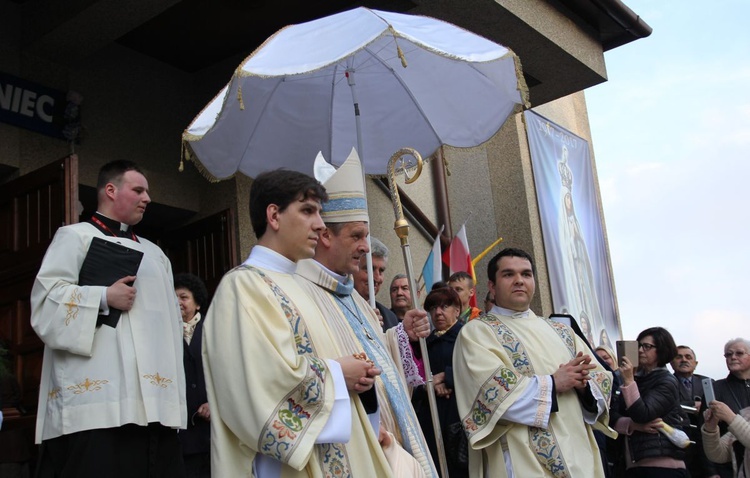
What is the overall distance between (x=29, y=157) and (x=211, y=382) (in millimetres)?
4571

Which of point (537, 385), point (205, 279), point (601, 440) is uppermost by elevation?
point (205, 279)

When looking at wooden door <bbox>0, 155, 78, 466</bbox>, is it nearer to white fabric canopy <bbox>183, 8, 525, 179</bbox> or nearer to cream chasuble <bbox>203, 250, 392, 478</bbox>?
white fabric canopy <bbox>183, 8, 525, 179</bbox>

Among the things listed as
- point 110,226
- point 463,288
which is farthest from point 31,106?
point 463,288

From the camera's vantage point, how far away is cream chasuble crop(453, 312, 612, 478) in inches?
179

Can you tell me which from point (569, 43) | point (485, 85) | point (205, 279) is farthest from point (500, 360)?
point (569, 43)

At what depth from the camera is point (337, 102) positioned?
5.87 m

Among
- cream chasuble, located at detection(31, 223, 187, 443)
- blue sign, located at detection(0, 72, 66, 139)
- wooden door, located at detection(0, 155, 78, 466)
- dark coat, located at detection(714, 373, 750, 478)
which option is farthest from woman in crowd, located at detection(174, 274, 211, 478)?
dark coat, located at detection(714, 373, 750, 478)

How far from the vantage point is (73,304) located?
385 cm

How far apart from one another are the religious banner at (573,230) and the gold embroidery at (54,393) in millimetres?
6929

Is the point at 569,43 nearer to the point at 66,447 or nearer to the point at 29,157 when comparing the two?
the point at 29,157

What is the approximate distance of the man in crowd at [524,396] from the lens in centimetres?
455

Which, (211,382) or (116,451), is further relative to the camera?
(116,451)

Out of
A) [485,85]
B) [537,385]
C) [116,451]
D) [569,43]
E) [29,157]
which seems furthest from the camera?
[569,43]

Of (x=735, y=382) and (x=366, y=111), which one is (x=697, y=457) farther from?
(x=366, y=111)
